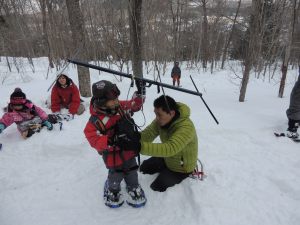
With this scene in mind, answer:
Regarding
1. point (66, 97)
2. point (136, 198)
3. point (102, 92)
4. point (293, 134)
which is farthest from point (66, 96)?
point (293, 134)

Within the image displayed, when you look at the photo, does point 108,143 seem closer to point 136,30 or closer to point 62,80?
point 62,80

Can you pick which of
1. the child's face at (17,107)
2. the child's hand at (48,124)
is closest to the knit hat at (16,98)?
the child's face at (17,107)

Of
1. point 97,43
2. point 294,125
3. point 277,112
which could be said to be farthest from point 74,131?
point 97,43

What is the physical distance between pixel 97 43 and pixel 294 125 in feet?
55.6

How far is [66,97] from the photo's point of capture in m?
5.54

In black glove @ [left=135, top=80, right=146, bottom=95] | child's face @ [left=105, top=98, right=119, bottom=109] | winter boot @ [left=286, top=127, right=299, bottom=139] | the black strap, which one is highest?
black glove @ [left=135, top=80, right=146, bottom=95]

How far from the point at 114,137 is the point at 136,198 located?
2.59 feet

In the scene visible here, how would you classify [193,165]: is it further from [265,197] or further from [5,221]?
[5,221]

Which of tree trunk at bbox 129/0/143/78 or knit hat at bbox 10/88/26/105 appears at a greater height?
tree trunk at bbox 129/0/143/78

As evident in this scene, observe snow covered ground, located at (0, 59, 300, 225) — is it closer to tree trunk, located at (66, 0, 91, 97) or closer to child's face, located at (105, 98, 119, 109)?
child's face, located at (105, 98, 119, 109)

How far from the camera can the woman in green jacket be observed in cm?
251

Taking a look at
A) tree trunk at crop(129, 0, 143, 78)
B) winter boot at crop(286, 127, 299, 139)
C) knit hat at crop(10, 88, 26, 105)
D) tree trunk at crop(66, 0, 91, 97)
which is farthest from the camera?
tree trunk at crop(129, 0, 143, 78)

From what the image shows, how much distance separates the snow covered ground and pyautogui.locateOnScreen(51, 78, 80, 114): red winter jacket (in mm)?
731

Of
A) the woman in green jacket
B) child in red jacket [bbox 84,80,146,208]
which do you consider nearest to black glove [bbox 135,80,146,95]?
child in red jacket [bbox 84,80,146,208]
